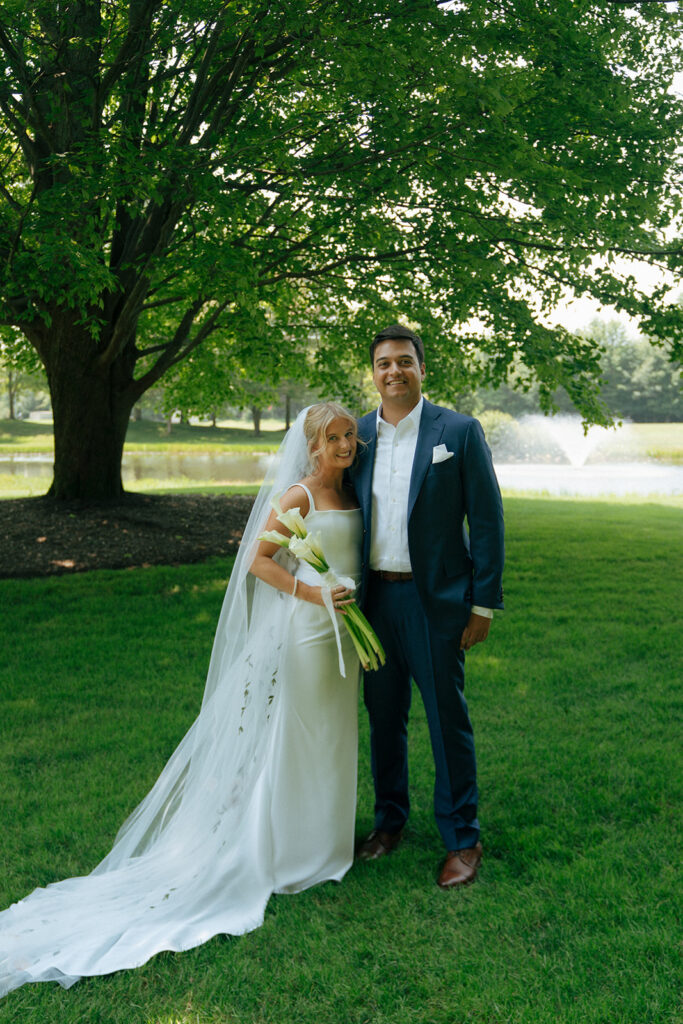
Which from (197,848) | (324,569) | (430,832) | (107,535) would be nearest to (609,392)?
(107,535)

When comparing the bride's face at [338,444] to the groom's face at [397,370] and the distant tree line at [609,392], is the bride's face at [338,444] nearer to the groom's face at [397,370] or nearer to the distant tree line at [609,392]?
the groom's face at [397,370]

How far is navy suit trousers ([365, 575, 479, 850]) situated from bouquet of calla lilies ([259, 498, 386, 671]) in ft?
0.60

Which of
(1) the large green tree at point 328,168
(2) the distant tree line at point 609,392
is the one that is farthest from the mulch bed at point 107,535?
(2) the distant tree line at point 609,392

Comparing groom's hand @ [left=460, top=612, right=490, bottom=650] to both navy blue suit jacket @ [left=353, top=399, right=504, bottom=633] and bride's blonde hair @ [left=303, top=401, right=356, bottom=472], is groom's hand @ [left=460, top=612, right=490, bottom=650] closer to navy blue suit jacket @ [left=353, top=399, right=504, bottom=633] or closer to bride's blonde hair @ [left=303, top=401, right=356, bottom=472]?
navy blue suit jacket @ [left=353, top=399, right=504, bottom=633]

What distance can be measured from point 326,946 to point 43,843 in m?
1.73

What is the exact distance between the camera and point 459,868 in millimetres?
3775

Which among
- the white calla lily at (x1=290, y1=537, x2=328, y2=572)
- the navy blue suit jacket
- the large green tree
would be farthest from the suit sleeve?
the large green tree

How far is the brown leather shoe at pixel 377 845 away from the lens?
4004 millimetres

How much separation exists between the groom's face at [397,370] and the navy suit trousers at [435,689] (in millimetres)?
925

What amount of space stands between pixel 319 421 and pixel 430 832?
7.49 ft

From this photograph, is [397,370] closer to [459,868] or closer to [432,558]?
[432,558]

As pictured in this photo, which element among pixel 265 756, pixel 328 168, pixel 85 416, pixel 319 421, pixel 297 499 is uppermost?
pixel 328 168

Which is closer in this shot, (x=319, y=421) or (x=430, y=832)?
(x=319, y=421)

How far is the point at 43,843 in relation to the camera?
4133 millimetres
